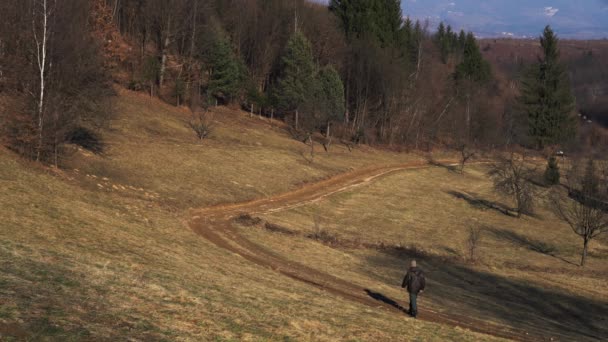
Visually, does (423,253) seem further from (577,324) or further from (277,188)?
(277,188)

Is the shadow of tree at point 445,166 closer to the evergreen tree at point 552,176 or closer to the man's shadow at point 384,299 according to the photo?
the evergreen tree at point 552,176

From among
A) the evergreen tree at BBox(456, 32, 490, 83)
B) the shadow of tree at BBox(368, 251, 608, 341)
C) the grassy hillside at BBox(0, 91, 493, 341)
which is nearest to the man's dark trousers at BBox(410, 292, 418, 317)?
the grassy hillside at BBox(0, 91, 493, 341)

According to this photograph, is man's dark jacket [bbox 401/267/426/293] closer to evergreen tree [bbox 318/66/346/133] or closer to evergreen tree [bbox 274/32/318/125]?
evergreen tree [bbox 318/66/346/133]

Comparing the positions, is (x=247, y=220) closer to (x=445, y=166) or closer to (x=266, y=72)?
(x=445, y=166)

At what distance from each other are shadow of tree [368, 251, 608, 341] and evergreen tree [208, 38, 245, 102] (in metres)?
47.7

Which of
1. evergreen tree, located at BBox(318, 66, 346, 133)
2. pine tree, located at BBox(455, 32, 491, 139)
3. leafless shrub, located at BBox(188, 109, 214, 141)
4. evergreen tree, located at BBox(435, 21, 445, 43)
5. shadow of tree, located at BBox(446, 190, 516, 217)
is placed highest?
evergreen tree, located at BBox(435, 21, 445, 43)

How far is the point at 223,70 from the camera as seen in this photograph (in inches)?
3066

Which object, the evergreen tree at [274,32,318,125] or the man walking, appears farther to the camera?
the evergreen tree at [274,32,318,125]

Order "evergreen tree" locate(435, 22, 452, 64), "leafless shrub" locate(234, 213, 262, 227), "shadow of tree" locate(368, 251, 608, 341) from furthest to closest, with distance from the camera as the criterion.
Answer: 1. "evergreen tree" locate(435, 22, 452, 64)
2. "leafless shrub" locate(234, 213, 262, 227)
3. "shadow of tree" locate(368, 251, 608, 341)

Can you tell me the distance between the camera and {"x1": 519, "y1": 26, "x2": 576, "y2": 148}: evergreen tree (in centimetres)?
10838

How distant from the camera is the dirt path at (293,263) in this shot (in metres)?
21.8

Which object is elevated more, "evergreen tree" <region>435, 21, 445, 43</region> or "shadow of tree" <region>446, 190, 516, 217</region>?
"evergreen tree" <region>435, 21, 445, 43</region>

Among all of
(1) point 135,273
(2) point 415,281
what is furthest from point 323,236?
(1) point 135,273

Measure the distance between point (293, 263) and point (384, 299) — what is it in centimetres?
615
